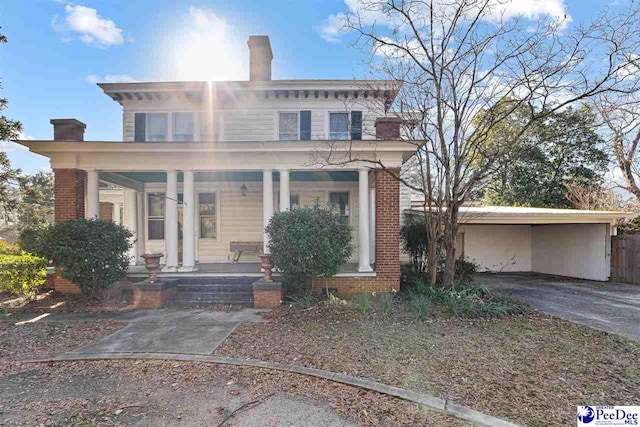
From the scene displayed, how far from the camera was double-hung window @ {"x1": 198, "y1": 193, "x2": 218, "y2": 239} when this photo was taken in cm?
1182

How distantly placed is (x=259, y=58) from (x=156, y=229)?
7379mm

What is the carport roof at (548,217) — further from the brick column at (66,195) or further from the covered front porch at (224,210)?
the brick column at (66,195)

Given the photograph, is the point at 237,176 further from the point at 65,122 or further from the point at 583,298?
the point at 583,298

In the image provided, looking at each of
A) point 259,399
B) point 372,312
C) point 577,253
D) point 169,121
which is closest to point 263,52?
point 169,121

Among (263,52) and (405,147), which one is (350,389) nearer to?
(405,147)

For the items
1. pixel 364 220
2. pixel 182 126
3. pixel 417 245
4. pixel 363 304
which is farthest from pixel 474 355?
pixel 182 126

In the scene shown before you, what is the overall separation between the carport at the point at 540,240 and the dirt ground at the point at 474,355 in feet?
15.4

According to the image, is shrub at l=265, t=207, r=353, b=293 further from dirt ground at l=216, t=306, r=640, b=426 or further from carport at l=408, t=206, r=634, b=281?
carport at l=408, t=206, r=634, b=281

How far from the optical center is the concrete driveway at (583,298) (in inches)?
244

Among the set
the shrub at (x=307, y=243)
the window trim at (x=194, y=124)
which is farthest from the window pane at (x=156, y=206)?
the shrub at (x=307, y=243)

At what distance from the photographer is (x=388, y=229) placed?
312 inches

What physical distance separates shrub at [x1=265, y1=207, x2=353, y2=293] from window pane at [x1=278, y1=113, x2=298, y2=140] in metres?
5.29

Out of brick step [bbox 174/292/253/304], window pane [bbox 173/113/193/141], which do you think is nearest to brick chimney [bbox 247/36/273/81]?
window pane [bbox 173/113/193/141]

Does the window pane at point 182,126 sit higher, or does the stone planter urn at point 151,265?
the window pane at point 182,126
